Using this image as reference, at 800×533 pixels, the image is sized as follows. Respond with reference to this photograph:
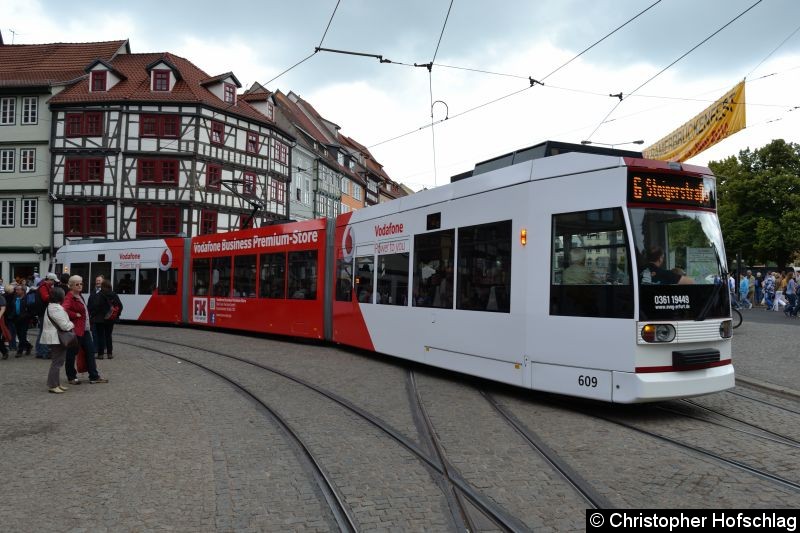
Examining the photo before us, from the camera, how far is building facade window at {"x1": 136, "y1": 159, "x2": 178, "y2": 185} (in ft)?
113

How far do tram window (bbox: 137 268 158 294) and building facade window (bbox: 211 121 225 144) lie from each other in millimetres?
16130

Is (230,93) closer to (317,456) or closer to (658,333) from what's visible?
(658,333)

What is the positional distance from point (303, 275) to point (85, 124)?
26348 mm

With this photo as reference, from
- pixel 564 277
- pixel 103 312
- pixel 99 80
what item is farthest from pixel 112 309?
pixel 99 80

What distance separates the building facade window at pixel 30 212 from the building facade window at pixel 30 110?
4.46 meters

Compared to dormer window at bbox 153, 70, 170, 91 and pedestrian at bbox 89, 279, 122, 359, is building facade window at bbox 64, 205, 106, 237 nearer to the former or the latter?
dormer window at bbox 153, 70, 170, 91

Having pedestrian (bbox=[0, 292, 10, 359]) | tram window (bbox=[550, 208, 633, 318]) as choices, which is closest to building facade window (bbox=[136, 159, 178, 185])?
pedestrian (bbox=[0, 292, 10, 359])

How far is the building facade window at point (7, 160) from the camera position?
3584cm

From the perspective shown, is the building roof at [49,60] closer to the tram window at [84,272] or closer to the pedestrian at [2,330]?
the tram window at [84,272]

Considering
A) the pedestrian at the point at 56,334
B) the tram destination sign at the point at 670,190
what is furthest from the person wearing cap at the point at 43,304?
the tram destination sign at the point at 670,190

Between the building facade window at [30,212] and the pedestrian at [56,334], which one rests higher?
the building facade window at [30,212]

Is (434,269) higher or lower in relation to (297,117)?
lower

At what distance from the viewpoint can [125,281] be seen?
21781mm

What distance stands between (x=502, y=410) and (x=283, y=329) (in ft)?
30.3
